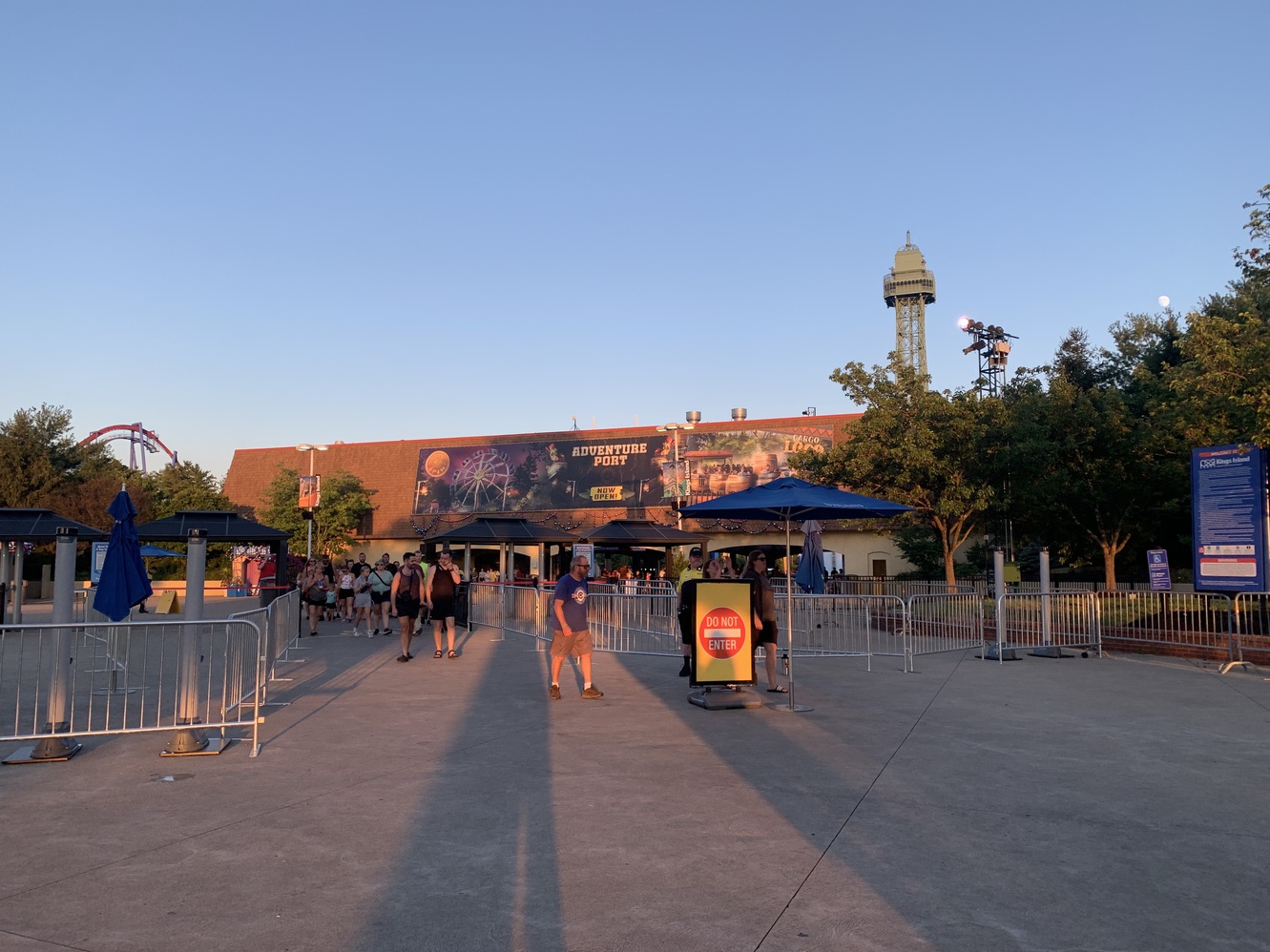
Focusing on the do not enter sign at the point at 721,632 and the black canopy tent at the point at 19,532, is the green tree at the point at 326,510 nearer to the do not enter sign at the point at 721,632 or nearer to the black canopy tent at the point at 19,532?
the black canopy tent at the point at 19,532

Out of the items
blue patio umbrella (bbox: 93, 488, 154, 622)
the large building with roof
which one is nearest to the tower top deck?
the large building with roof

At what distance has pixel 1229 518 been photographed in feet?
47.7

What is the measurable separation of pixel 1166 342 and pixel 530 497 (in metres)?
27.3

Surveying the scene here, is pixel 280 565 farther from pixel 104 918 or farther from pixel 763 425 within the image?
pixel 763 425

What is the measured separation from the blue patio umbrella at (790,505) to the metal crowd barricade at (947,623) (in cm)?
392

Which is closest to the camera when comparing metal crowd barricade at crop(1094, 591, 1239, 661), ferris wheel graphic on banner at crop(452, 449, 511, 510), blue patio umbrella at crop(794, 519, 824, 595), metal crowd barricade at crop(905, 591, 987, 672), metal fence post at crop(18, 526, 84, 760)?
metal fence post at crop(18, 526, 84, 760)

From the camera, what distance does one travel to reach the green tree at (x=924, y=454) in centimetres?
2788

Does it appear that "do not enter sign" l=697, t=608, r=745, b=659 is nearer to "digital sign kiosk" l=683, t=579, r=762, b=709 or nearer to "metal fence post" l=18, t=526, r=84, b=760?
"digital sign kiosk" l=683, t=579, r=762, b=709

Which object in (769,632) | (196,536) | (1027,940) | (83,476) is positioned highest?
(83,476)

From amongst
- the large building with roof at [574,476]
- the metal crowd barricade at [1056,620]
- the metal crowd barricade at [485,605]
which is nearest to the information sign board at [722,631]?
the metal crowd barricade at [1056,620]

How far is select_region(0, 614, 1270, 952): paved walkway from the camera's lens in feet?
14.0

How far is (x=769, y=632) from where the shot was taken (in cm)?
1130

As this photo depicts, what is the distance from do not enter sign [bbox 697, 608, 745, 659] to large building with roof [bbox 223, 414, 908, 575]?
28119 mm

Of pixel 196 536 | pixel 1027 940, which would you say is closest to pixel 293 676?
pixel 196 536
